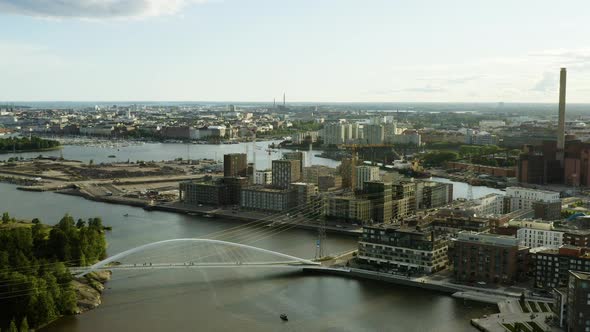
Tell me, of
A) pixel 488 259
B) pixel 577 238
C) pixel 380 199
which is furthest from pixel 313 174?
pixel 488 259

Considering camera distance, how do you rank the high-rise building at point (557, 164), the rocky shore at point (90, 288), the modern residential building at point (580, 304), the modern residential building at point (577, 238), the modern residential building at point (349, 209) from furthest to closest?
the high-rise building at point (557, 164), the modern residential building at point (349, 209), the modern residential building at point (577, 238), the rocky shore at point (90, 288), the modern residential building at point (580, 304)

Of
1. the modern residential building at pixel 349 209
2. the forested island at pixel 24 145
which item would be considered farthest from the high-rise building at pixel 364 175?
the forested island at pixel 24 145

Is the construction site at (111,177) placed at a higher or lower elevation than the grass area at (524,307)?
lower

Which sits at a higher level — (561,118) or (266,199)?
(561,118)

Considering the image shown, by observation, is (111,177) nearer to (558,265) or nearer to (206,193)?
(206,193)

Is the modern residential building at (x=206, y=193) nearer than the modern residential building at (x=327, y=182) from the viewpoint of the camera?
Yes

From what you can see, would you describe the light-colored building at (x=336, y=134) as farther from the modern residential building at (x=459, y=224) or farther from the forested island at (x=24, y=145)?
the modern residential building at (x=459, y=224)

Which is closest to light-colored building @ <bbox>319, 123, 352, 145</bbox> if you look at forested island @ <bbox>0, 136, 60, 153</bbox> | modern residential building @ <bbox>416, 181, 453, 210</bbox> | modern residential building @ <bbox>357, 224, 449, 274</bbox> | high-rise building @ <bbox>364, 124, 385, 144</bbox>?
high-rise building @ <bbox>364, 124, 385, 144</bbox>
